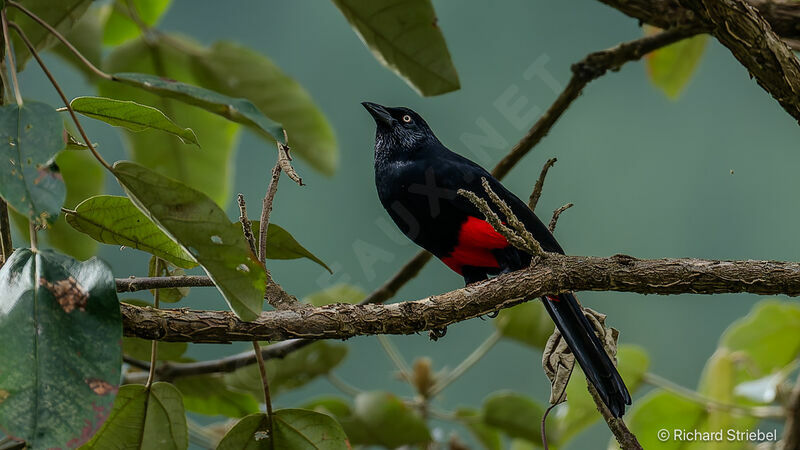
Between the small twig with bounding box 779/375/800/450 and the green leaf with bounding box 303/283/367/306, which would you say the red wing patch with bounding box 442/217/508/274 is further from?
the small twig with bounding box 779/375/800/450

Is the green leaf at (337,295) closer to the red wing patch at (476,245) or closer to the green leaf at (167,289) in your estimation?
the red wing patch at (476,245)

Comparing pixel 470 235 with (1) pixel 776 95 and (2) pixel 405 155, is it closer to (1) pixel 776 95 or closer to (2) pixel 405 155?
(2) pixel 405 155

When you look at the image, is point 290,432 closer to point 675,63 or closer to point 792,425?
point 792,425

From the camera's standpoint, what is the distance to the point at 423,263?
187cm

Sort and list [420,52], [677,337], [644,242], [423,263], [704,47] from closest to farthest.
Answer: [420,52]
[423,263]
[704,47]
[677,337]
[644,242]

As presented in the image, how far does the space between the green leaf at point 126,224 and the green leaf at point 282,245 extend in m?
0.15

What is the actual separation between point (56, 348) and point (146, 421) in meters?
0.37

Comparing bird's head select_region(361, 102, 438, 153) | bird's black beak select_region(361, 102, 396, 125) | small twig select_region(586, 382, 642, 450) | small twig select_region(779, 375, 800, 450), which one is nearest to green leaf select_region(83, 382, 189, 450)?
small twig select_region(586, 382, 642, 450)

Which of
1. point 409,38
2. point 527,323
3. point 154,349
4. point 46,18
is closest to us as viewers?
point 154,349

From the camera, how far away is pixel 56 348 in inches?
36.2

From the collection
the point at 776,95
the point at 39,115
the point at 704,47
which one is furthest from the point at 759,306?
the point at 39,115

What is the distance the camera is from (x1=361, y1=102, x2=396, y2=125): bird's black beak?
82.9 inches

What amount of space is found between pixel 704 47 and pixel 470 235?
1155mm

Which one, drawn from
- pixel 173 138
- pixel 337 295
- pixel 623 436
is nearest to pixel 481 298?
pixel 623 436
